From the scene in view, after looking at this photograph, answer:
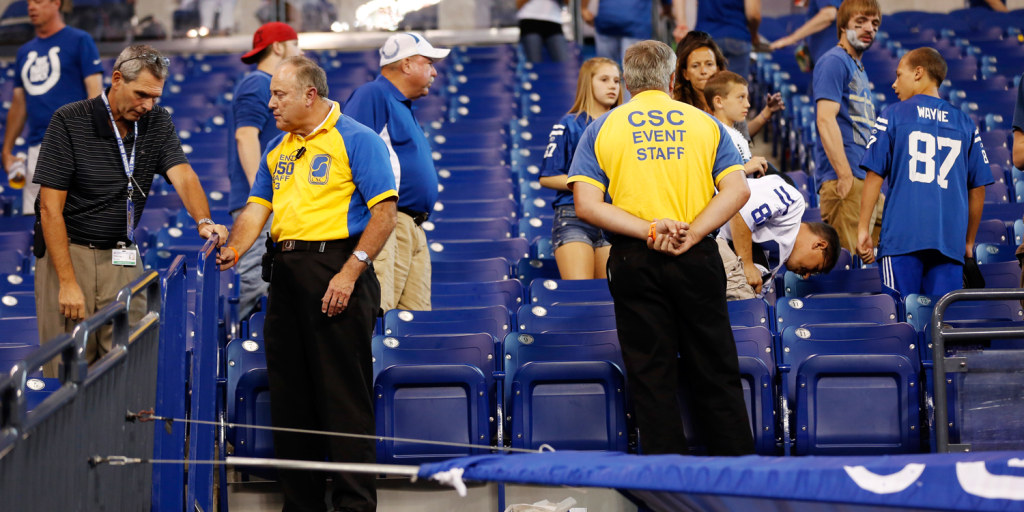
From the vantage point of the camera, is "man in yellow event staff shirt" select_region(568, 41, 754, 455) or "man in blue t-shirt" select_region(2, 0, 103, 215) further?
"man in blue t-shirt" select_region(2, 0, 103, 215)

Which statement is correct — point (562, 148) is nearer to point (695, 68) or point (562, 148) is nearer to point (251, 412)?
point (695, 68)

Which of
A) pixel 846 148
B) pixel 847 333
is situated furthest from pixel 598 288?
pixel 846 148

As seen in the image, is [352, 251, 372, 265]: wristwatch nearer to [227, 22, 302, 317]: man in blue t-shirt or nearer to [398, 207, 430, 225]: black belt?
[398, 207, 430, 225]: black belt

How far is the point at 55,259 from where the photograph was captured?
432 centimetres

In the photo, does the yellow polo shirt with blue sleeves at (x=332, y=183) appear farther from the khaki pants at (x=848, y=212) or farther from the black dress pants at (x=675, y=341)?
the khaki pants at (x=848, y=212)

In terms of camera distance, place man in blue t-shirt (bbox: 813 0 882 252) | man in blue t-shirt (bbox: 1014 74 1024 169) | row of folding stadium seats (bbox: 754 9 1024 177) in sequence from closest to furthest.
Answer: man in blue t-shirt (bbox: 1014 74 1024 169), man in blue t-shirt (bbox: 813 0 882 252), row of folding stadium seats (bbox: 754 9 1024 177)

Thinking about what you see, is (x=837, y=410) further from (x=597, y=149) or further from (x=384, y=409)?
(x=384, y=409)

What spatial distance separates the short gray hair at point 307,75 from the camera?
4234 mm

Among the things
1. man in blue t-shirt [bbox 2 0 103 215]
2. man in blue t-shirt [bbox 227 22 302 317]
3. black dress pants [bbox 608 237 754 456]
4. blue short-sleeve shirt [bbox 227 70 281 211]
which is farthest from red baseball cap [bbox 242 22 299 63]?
black dress pants [bbox 608 237 754 456]

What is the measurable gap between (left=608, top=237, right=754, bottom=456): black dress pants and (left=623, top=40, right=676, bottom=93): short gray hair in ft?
2.06

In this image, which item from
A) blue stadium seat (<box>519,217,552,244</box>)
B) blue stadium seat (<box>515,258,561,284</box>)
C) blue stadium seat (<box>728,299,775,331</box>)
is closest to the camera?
blue stadium seat (<box>728,299,775,331</box>)

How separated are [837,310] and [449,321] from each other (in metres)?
1.80

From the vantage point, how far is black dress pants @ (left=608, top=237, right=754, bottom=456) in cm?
404

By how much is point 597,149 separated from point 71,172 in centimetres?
205
